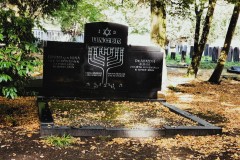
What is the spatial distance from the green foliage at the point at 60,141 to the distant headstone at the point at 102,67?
4.13 meters

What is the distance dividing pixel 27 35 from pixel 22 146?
244 centimetres

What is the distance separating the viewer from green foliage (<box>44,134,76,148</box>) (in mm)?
6660

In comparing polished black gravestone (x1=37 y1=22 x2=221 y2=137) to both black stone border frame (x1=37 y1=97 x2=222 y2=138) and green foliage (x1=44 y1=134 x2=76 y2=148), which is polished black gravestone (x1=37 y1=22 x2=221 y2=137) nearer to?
black stone border frame (x1=37 y1=97 x2=222 y2=138)

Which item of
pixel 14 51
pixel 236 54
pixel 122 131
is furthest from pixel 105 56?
pixel 236 54

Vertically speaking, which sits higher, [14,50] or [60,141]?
[14,50]

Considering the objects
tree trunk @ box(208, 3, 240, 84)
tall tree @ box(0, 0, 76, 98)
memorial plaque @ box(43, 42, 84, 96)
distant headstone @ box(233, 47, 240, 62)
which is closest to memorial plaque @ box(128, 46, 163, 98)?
memorial plaque @ box(43, 42, 84, 96)

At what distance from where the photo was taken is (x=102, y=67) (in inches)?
447

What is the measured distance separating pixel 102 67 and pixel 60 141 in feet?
15.9

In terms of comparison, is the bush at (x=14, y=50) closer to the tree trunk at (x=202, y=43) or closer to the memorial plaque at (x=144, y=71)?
the memorial plaque at (x=144, y=71)

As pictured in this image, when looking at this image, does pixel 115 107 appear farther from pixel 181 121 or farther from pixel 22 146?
pixel 22 146

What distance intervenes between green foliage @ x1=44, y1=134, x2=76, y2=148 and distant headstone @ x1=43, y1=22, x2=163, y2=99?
413 cm

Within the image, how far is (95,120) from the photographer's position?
27.3ft

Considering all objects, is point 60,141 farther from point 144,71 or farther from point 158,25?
point 158,25

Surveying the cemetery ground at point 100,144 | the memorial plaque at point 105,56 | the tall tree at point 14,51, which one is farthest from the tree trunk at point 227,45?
the tall tree at point 14,51
